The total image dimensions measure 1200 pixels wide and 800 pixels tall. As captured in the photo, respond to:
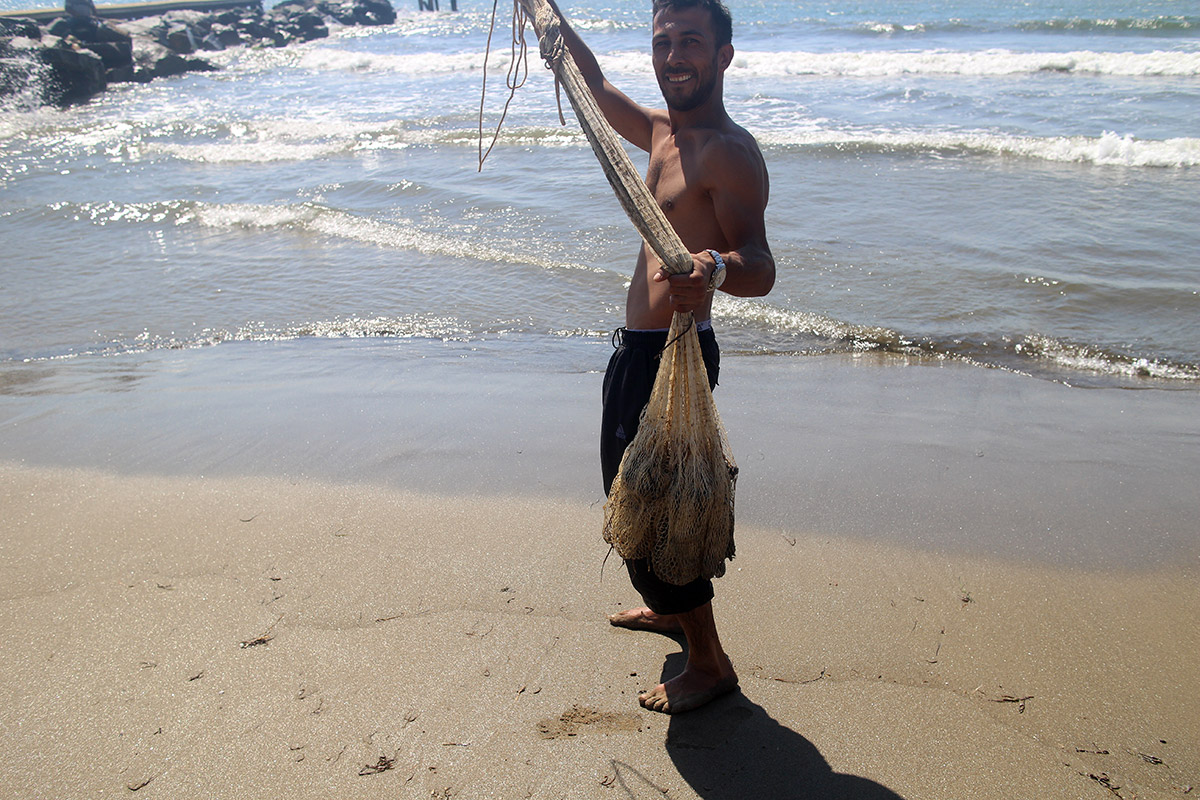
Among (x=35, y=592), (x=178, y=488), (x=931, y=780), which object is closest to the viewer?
(x=931, y=780)

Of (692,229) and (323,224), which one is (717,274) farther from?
(323,224)

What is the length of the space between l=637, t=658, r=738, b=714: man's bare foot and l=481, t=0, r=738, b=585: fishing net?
1.23 feet

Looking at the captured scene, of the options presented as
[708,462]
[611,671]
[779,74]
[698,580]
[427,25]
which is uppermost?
[427,25]

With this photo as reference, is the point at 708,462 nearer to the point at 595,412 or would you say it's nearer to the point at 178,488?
the point at 595,412

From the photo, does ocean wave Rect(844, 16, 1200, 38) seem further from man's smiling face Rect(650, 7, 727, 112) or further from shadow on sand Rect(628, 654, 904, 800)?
shadow on sand Rect(628, 654, 904, 800)

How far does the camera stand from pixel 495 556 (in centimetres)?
295

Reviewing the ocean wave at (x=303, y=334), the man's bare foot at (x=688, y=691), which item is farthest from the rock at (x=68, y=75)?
the man's bare foot at (x=688, y=691)

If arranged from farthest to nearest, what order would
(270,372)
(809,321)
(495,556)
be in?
(809,321) < (270,372) < (495,556)

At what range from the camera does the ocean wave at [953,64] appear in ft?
49.1

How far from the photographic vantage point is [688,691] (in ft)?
7.52

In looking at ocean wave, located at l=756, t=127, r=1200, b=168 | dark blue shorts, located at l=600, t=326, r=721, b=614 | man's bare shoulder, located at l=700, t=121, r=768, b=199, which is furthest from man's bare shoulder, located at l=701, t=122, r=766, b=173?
ocean wave, located at l=756, t=127, r=1200, b=168

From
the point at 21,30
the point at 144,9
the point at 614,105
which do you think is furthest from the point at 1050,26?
the point at 144,9

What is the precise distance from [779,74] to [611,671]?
56.4 ft

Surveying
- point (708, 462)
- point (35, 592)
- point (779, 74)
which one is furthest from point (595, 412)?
point (779, 74)
